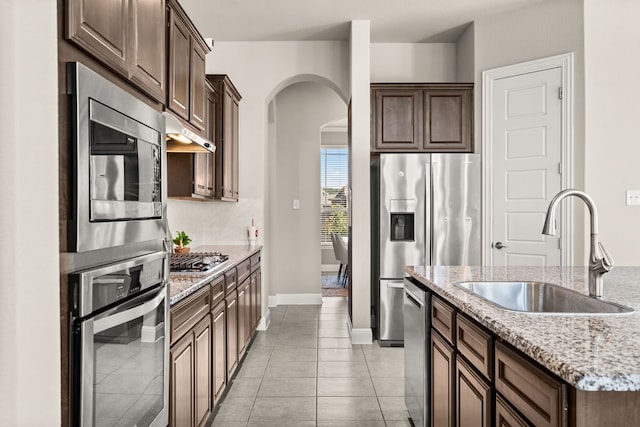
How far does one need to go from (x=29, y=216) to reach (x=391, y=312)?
3630 millimetres

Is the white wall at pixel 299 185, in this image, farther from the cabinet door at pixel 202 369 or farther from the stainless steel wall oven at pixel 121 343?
the stainless steel wall oven at pixel 121 343

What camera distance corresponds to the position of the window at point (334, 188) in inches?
334

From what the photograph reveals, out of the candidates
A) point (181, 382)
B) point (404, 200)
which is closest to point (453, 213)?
point (404, 200)

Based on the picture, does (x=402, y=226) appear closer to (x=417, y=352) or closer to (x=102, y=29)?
(x=417, y=352)

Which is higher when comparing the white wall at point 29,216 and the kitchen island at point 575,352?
the white wall at point 29,216

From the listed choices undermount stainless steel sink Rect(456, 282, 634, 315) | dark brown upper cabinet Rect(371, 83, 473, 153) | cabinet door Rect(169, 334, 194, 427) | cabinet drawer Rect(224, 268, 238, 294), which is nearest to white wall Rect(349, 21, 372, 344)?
dark brown upper cabinet Rect(371, 83, 473, 153)

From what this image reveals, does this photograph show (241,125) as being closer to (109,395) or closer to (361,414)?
(361,414)

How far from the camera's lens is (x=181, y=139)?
2895mm

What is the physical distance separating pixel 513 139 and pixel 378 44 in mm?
1757

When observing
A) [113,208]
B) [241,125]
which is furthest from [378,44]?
[113,208]

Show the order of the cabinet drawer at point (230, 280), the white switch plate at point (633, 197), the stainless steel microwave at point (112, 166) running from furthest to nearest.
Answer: the white switch plate at point (633, 197) → the cabinet drawer at point (230, 280) → the stainless steel microwave at point (112, 166)

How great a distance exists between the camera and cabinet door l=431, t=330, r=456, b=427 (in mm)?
1835

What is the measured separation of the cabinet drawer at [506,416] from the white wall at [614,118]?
9.22 feet

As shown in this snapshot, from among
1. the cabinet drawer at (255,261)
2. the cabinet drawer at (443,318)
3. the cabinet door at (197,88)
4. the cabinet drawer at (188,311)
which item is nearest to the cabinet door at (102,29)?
the cabinet drawer at (188,311)
